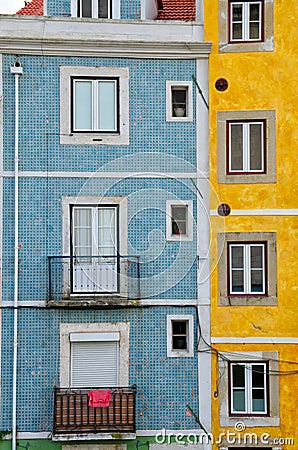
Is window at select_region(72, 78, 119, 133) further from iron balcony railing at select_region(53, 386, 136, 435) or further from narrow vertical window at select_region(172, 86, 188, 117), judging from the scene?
iron balcony railing at select_region(53, 386, 136, 435)

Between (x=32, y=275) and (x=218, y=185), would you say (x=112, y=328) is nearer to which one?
(x=32, y=275)

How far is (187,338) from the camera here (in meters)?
18.0

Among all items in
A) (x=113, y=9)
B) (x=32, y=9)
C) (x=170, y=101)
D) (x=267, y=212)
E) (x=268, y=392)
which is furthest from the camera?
(x=32, y=9)

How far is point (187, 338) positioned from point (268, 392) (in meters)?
2.19

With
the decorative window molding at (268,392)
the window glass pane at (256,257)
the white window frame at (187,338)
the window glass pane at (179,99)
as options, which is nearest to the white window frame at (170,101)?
the window glass pane at (179,99)

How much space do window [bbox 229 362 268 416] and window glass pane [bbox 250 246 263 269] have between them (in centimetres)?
224

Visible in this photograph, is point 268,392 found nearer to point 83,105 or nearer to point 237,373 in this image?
point 237,373

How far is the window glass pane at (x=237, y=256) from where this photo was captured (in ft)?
59.2

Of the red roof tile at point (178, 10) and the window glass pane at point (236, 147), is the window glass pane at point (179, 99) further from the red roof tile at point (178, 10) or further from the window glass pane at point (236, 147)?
the red roof tile at point (178, 10)

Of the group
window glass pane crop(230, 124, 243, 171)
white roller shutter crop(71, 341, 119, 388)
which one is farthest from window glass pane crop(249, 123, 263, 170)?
white roller shutter crop(71, 341, 119, 388)

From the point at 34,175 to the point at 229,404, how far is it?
687cm

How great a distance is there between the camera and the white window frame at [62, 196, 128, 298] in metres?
17.9

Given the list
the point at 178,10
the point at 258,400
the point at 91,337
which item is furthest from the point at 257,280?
the point at 178,10

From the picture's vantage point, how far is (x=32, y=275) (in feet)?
58.5
